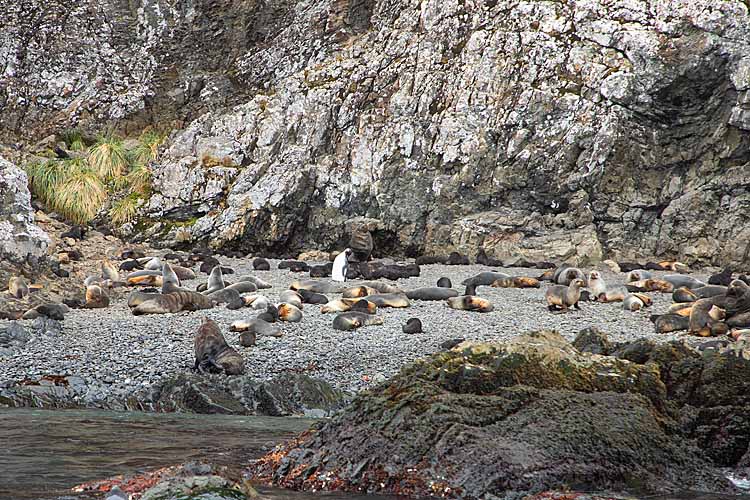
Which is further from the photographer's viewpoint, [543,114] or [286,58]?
[286,58]

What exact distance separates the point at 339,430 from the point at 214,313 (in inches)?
285

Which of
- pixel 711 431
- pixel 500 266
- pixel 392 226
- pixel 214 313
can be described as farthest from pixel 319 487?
pixel 392 226

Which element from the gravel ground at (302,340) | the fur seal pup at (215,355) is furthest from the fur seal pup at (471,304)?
the fur seal pup at (215,355)

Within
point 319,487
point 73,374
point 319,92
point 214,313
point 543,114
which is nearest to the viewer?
point 319,487

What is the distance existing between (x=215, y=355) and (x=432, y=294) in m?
5.52

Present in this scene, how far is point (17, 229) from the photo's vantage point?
1477cm

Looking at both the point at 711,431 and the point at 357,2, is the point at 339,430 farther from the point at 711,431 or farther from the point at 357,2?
the point at 357,2

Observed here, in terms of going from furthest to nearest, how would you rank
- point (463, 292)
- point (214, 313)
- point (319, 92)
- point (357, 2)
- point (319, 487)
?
point (357, 2)
point (319, 92)
point (463, 292)
point (214, 313)
point (319, 487)

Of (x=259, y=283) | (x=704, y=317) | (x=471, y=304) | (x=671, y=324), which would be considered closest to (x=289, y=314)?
(x=471, y=304)

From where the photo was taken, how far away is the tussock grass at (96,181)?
22703mm

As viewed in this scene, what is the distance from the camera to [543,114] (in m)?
21.4

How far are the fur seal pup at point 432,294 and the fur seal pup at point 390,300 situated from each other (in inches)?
33.1

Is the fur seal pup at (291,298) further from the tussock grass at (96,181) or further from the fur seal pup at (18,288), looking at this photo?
the tussock grass at (96,181)

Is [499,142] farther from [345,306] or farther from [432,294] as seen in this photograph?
[345,306]
